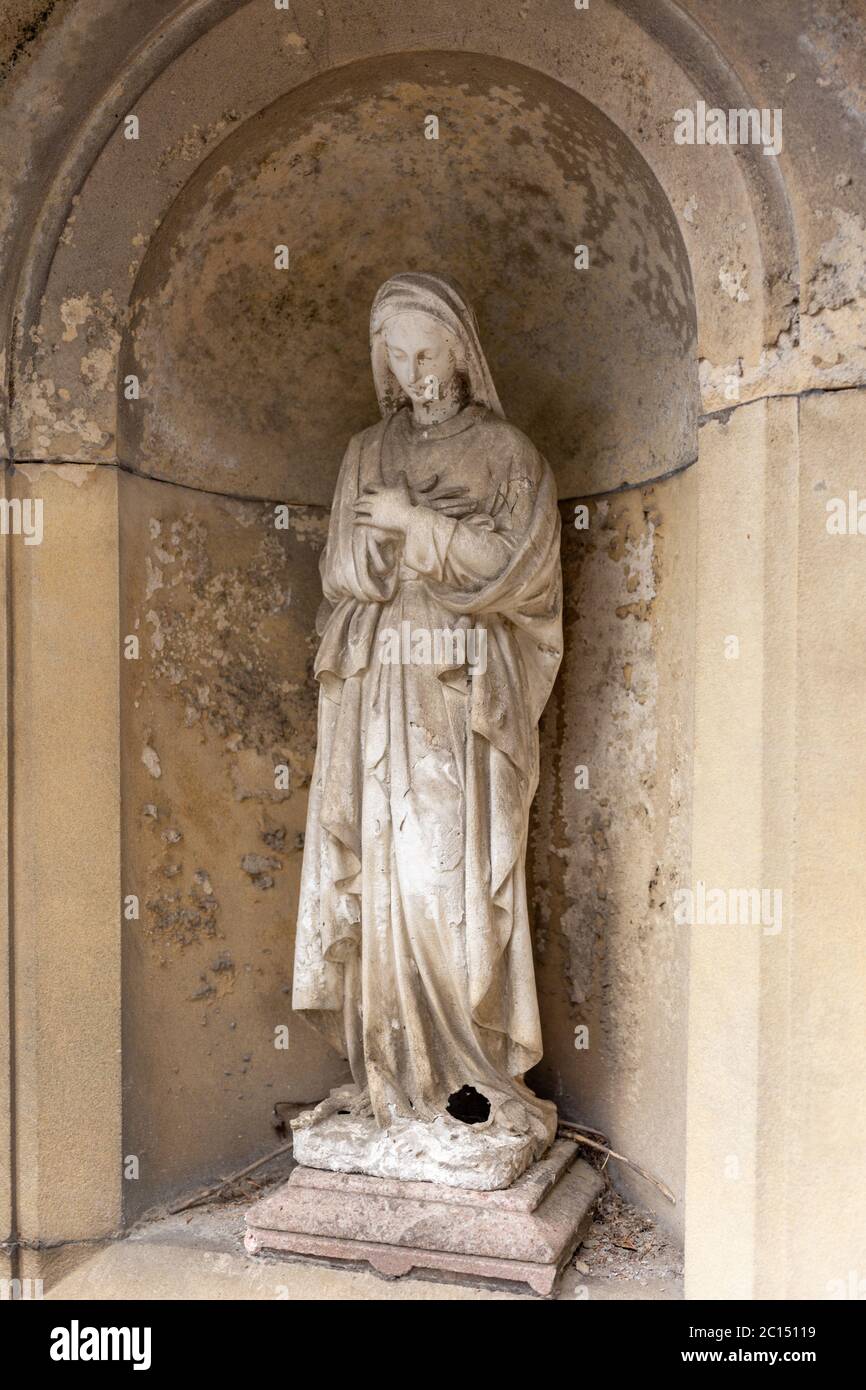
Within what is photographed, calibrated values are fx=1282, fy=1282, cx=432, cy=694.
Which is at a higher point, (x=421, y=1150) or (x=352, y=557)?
(x=352, y=557)

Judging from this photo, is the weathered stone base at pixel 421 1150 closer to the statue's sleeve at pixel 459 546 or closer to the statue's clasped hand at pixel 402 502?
the statue's sleeve at pixel 459 546

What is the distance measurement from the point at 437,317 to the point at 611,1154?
237 centimetres

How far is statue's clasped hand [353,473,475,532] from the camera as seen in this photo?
336cm

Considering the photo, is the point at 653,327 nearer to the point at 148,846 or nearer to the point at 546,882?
the point at 546,882

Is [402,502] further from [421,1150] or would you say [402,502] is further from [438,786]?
[421,1150]

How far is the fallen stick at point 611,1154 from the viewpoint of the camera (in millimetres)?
3512

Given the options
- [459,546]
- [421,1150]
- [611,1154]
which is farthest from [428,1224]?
[459,546]

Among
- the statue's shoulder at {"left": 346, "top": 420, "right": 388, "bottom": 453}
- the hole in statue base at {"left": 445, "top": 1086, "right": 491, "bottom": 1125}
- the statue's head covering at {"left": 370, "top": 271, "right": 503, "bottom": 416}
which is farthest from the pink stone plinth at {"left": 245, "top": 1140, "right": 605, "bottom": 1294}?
the statue's head covering at {"left": 370, "top": 271, "right": 503, "bottom": 416}

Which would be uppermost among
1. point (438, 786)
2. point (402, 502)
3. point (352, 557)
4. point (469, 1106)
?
point (402, 502)

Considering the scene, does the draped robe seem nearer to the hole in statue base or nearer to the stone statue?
the stone statue

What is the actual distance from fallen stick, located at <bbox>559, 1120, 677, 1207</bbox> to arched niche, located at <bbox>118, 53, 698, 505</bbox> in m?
1.91

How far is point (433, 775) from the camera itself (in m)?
3.33

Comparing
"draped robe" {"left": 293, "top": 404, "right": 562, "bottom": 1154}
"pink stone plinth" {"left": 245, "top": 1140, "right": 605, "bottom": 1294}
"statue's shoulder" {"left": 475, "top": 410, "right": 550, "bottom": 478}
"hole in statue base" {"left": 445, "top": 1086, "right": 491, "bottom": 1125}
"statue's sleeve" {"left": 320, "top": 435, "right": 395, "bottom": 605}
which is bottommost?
"pink stone plinth" {"left": 245, "top": 1140, "right": 605, "bottom": 1294}

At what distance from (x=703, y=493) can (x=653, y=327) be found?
875 millimetres
